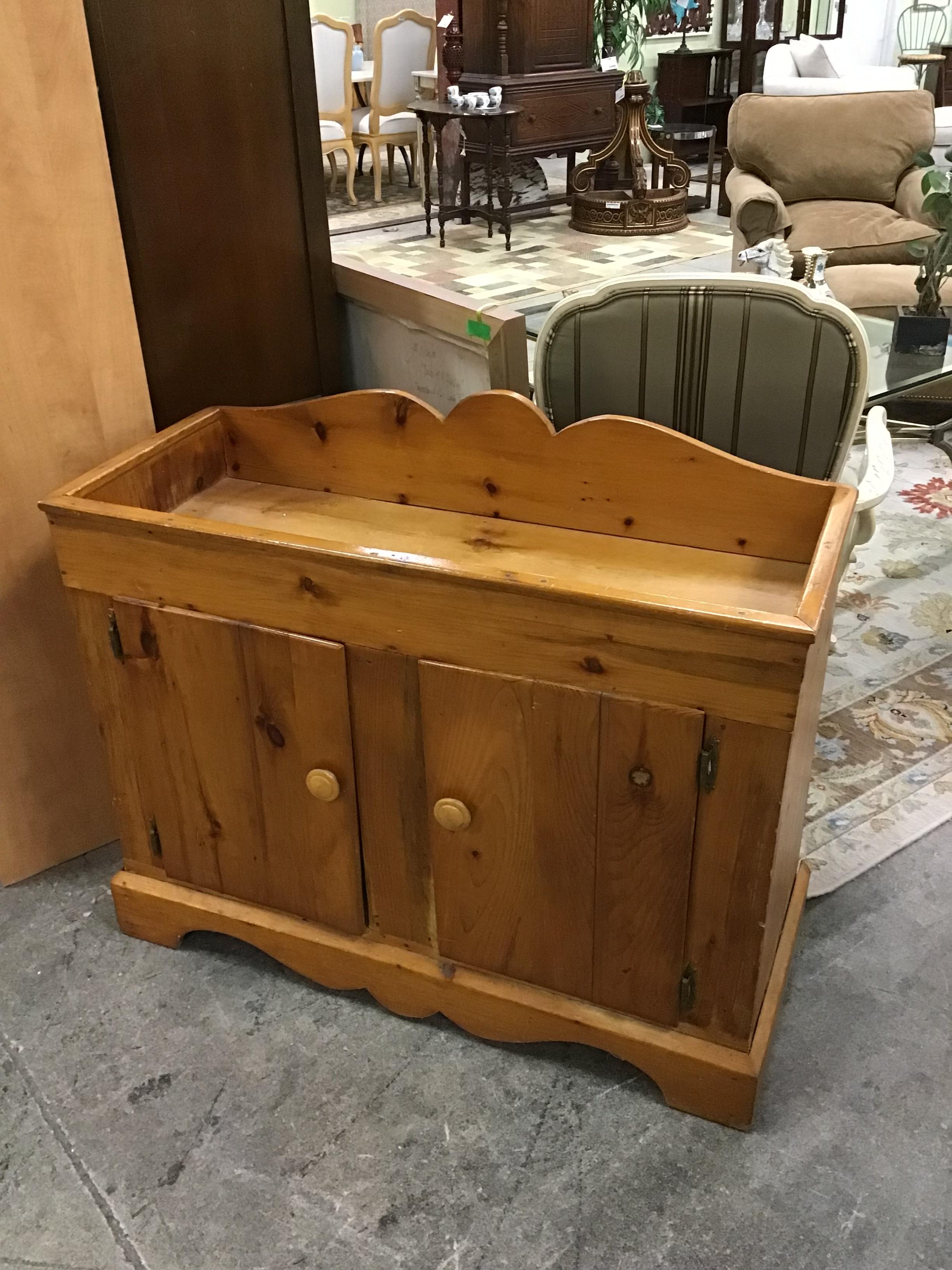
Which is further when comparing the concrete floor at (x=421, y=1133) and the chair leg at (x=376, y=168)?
the chair leg at (x=376, y=168)

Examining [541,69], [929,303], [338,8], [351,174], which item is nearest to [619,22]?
[541,69]

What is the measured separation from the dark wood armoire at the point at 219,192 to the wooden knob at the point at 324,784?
23.0 inches

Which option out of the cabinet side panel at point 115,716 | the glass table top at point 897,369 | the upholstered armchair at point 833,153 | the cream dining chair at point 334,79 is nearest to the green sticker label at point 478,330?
the cabinet side panel at point 115,716

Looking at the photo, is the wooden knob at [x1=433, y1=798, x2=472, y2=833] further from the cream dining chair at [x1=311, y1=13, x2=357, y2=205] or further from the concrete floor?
the cream dining chair at [x1=311, y1=13, x2=357, y2=205]

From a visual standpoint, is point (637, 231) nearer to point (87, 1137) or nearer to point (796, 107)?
point (796, 107)

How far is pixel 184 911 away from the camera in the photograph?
1478 millimetres

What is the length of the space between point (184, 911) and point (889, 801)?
3.72 ft

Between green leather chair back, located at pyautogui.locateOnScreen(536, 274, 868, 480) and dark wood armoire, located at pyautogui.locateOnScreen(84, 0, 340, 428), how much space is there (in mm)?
406

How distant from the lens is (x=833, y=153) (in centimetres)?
409

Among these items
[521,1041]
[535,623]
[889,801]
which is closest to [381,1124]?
[521,1041]

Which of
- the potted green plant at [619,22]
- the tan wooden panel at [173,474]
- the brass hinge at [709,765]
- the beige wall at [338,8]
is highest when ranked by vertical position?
the beige wall at [338,8]

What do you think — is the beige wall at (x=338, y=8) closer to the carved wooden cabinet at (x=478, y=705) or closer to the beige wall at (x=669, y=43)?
the beige wall at (x=669, y=43)

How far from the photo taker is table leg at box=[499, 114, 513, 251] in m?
5.32

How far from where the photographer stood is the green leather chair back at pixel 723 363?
4.42ft
